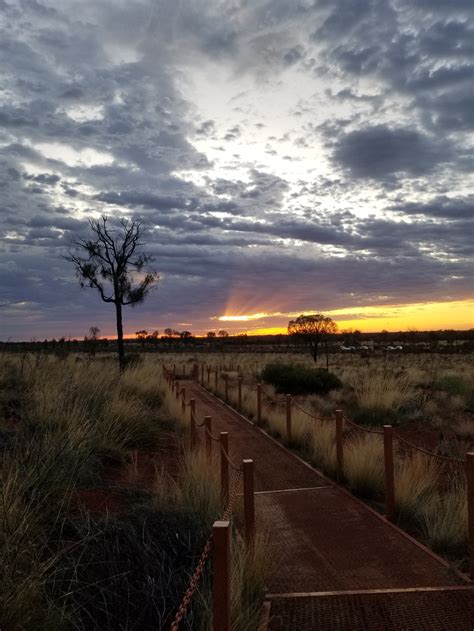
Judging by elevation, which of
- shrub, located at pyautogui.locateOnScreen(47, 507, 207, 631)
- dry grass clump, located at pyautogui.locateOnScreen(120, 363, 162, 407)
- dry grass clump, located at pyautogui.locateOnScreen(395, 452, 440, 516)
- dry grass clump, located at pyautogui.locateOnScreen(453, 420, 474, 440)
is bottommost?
Answer: dry grass clump, located at pyautogui.locateOnScreen(453, 420, 474, 440)

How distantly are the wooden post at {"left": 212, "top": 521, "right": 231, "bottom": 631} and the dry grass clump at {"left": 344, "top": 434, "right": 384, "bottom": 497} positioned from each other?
17.3ft

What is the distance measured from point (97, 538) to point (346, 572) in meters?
2.37

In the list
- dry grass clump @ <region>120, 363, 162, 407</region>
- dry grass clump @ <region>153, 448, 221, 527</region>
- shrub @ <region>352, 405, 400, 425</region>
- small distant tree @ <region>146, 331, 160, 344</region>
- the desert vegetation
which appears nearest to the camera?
the desert vegetation

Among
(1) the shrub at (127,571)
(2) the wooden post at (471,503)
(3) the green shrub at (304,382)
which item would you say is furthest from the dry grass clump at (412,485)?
(3) the green shrub at (304,382)

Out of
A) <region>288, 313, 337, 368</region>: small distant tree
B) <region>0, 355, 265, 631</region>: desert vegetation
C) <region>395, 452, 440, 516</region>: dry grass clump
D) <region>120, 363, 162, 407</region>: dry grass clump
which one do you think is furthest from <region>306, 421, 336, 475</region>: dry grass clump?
<region>288, 313, 337, 368</region>: small distant tree

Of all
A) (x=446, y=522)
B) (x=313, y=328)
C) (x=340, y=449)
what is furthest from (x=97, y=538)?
(x=313, y=328)

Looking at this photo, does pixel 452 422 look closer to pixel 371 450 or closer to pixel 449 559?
pixel 371 450

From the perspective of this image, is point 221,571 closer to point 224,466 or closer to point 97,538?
point 97,538

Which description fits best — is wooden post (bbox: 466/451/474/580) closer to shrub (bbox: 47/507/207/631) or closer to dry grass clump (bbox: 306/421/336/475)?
shrub (bbox: 47/507/207/631)

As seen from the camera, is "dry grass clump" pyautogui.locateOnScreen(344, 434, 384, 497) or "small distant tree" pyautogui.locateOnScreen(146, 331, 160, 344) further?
"small distant tree" pyautogui.locateOnScreen(146, 331, 160, 344)

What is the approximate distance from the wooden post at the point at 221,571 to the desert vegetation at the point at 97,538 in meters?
0.48

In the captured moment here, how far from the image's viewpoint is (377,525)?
646 cm

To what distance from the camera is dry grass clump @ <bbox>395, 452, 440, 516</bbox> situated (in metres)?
6.80

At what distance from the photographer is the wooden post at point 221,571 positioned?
287 cm
